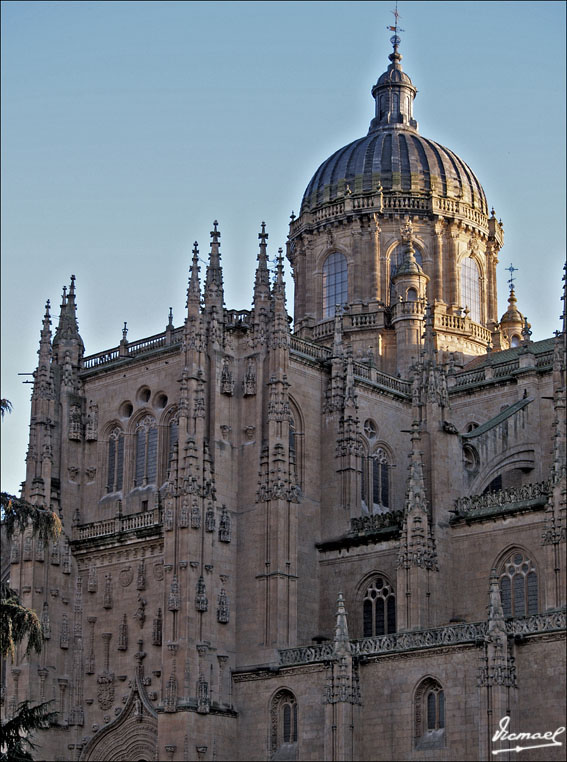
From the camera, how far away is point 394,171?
82438mm

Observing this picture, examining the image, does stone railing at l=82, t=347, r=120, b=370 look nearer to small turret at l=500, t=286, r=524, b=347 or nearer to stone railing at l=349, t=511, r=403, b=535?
stone railing at l=349, t=511, r=403, b=535

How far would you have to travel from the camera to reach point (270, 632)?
5888cm

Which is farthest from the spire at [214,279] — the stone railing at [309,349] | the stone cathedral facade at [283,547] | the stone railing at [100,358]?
the stone railing at [100,358]

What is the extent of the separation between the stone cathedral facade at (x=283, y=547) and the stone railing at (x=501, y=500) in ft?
0.42

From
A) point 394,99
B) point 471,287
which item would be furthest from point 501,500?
point 394,99

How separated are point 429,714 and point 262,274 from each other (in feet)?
66.4

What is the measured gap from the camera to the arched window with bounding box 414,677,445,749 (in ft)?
174

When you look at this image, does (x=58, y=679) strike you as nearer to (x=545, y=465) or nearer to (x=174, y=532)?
(x=174, y=532)

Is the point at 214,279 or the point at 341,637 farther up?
the point at 214,279

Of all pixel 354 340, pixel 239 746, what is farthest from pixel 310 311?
pixel 239 746

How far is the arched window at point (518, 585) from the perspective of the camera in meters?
57.2

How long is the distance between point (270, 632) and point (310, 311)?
2715 centimetres

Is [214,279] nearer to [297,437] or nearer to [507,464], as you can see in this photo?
[297,437]

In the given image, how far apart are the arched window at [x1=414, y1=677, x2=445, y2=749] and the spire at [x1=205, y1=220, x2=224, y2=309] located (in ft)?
61.0
